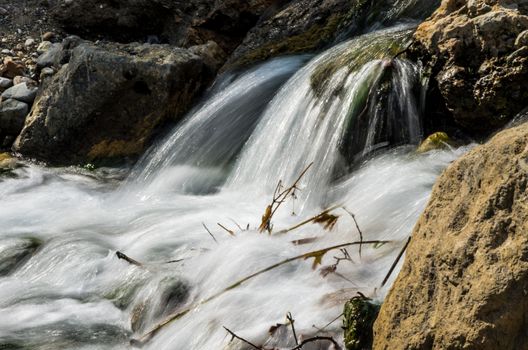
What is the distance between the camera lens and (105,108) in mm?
6312

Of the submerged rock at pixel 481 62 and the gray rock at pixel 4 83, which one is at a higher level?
the gray rock at pixel 4 83

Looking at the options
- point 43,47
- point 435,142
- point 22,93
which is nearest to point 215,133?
point 435,142

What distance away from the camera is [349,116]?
15.7 feet

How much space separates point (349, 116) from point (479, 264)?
2809 millimetres

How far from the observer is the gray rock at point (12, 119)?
263 inches

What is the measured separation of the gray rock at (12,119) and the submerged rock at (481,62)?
155 inches

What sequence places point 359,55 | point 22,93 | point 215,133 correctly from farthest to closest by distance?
point 22,93 < point 215,133 < point 359,55

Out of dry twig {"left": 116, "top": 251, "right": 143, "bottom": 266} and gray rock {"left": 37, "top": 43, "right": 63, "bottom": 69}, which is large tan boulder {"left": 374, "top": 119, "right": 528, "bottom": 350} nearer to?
dry twig {"left": 116, "top": 251, "right": 143, "bottom": 266}

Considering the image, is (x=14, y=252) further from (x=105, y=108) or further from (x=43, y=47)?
(x=43, y=47)

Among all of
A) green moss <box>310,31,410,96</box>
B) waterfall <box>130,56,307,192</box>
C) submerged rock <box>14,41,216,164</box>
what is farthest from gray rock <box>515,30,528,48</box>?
submerged rock <box>14,41,216,164</box>

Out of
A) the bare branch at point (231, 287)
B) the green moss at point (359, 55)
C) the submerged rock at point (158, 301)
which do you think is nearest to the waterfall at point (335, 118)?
the green moss at point (359, 55)

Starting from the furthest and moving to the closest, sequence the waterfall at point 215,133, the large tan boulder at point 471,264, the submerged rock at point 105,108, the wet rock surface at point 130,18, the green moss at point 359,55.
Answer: the wet rock surface at point 130,18
the submerged rock at point 105,108
the waterfall at point 215,133
the green moss at point 359,55
the large tan boulder at point 471,264

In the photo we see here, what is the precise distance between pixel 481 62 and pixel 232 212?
73.0 inches

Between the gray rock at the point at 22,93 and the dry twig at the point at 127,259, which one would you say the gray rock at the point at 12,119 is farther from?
the dry twig at the point at 127,259
